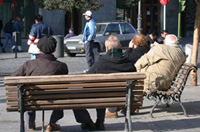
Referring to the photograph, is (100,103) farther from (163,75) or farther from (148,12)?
(148,12)

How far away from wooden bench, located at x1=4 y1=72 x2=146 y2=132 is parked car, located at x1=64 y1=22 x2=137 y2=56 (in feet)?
48.7

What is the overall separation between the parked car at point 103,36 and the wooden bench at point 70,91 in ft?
48.7

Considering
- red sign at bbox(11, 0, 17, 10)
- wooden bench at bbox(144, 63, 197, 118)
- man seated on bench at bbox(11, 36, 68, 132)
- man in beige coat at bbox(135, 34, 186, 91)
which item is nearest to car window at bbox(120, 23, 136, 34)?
red sign at bbox(11, 0, 17, 10)

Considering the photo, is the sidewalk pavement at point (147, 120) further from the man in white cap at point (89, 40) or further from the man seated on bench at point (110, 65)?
the man in white cap at point (89, 40)

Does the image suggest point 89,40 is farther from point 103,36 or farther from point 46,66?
point 46,66

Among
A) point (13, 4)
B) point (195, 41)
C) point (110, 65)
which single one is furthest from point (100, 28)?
point (110, 65)

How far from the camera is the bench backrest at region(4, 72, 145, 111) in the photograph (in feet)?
20.7

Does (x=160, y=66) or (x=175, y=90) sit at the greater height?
(x=160, y=66)

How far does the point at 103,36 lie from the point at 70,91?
1597cm

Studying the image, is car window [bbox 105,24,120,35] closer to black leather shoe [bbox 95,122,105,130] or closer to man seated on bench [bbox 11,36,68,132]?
black leather shoe [bbox 95,122,105,130]

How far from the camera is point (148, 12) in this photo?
39719 mm

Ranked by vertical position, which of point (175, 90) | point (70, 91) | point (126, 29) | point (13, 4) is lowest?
point (175, 90)

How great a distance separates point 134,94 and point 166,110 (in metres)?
2.53

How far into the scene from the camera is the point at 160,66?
8.58 m
